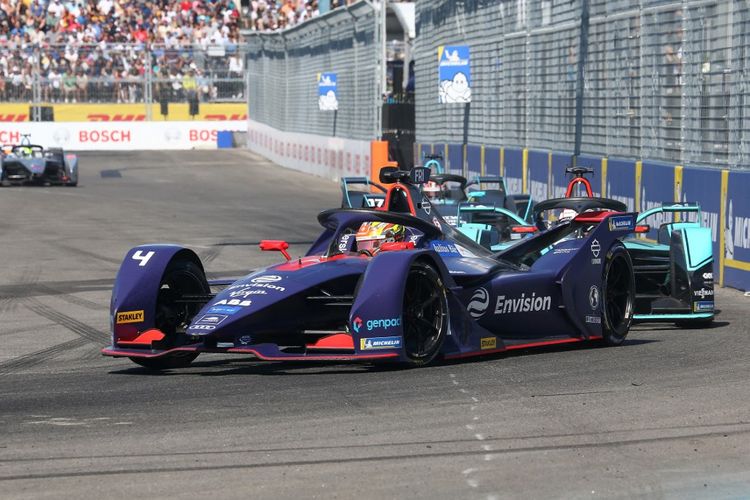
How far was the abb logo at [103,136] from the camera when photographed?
5100 cm

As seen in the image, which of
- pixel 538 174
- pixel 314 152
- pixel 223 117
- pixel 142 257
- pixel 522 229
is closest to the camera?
pixel 142 257

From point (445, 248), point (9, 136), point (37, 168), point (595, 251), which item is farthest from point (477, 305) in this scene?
point (9, 136)

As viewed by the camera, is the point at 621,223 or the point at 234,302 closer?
the point at 234,302

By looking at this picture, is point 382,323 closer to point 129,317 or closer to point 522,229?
point 129,317

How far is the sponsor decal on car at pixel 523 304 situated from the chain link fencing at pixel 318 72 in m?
25.7

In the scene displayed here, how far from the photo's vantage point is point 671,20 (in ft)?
54.2

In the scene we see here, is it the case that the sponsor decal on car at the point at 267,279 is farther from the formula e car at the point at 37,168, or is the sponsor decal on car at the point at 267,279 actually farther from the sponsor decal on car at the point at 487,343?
the formula e car at the point at 37,168

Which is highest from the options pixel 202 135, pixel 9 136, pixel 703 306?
pixel 703 306

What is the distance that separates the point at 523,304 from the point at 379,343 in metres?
1.48

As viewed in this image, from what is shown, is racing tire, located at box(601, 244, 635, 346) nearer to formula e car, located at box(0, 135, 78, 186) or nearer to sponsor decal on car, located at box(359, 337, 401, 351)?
sponsor decal on car, located at box(359, 337, 401, 351)

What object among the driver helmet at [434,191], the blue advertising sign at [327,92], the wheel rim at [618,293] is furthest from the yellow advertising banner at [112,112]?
the wheel rim at [618,293]

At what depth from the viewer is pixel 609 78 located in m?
19.0

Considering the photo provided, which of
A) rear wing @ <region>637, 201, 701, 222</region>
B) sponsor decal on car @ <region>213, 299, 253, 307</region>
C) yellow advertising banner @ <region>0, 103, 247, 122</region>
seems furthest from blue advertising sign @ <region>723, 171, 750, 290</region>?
yellow advertising banner @ <region>0, 103, 247, 122</region>

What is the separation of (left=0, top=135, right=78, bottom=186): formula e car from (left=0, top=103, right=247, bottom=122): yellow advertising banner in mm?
17068
